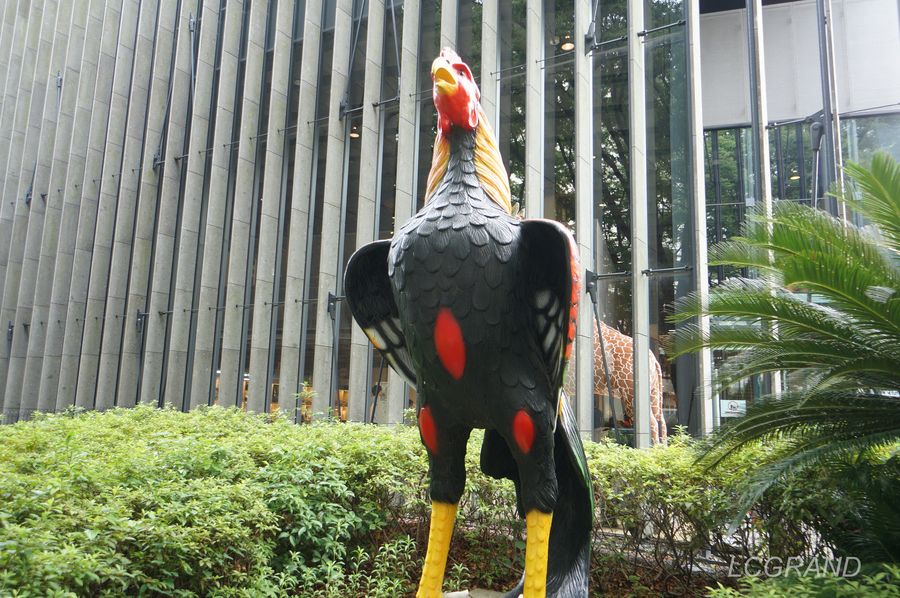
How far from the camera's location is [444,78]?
10.4ft

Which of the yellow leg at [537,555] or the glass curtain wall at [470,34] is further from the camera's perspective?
the glass curtain wall at [470,34]

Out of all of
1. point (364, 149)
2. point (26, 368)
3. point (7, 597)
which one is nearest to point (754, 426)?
point (7, 597)

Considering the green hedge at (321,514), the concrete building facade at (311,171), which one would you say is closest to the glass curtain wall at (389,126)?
the concrete building facade at (311,171)

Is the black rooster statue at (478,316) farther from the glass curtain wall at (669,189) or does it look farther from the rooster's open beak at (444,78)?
the glass curtain wall at (669,189)

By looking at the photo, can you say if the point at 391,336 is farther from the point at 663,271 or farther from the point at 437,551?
the point at 663,271

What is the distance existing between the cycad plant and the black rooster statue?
1770mm

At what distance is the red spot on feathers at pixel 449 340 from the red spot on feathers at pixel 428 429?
1.30ft

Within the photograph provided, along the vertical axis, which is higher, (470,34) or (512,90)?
(470,34)

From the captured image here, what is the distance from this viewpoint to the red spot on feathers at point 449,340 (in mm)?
3047

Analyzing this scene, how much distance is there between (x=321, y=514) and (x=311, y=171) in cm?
933

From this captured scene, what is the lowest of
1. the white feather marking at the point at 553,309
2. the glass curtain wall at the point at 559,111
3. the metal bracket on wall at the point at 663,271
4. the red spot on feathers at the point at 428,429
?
the red spot on feathers at the point at 428,429

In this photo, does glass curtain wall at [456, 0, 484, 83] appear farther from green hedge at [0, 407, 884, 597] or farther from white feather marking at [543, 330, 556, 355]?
white feather marking at [543, 330, 556, 355]

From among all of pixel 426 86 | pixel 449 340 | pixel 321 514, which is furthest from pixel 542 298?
pixel 426 86

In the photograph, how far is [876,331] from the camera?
416cm
